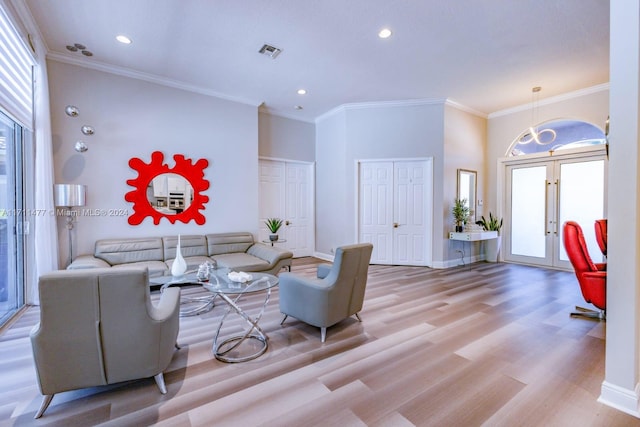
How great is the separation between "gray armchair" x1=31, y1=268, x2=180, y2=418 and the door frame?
7.11 m

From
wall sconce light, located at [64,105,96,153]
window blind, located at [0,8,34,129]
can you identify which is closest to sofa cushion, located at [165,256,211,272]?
wall sconce light, located at [64,105,96,153]

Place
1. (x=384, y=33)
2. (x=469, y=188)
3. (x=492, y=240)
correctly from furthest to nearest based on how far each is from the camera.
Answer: (x=492, y=240) → (x=469, y=188) → (x=384, y=33)

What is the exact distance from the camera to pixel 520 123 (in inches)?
249

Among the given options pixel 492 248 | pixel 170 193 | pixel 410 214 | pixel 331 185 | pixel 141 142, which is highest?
pixel 141 142

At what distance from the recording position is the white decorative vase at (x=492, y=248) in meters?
6.73

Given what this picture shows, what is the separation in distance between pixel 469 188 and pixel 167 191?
622cm

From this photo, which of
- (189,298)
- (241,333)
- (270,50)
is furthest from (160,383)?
(270,50)

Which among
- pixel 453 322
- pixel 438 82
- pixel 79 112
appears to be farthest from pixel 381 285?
pixel 79 112

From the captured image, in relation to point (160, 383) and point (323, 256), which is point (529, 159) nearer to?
point (323, 256)

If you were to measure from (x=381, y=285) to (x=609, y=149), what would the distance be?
3.39 m

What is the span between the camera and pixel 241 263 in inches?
179

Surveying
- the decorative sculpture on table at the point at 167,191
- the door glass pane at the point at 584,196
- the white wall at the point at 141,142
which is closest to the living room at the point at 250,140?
the white wall at the point at 141,142

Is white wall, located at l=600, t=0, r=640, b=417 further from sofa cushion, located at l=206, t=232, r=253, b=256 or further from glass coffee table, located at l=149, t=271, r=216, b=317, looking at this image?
sofa cushion, located at l=206, t=232, r=253, b=256

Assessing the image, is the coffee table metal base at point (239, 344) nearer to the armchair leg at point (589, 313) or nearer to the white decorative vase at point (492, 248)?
the armchair leg at point (589, 313)
